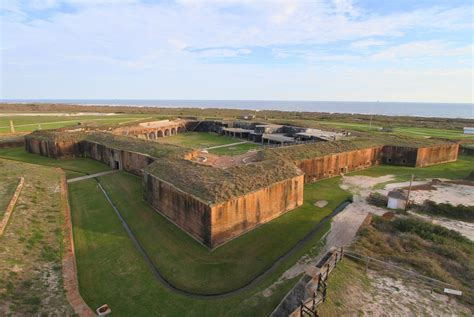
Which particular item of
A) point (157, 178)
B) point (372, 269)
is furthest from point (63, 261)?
point (372, 269)

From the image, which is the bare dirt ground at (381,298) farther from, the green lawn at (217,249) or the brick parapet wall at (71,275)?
the brick parapet wall at (71,275)

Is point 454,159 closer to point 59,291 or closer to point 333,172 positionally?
point 333,172

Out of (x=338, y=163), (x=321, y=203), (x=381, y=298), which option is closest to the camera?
(x=381, y=298)

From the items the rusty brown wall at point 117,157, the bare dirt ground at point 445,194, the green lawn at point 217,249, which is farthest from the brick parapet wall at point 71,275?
the bare dirt ground at point 445,194

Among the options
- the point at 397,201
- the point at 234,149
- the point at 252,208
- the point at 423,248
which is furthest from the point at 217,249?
the point at 234,149

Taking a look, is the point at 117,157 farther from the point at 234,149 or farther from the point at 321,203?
the point at 321,203

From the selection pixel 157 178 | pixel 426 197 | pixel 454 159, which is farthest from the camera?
pixel 454 159

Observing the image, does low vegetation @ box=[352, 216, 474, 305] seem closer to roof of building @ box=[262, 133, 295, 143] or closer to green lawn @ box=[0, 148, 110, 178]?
roof of building @ box=[262, 133, 295, 143]
